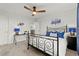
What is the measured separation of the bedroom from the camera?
6.04 ft

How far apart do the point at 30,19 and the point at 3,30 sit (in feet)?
2.14

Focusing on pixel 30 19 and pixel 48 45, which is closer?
pixel 30 19

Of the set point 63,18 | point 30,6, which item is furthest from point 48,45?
point 30,6

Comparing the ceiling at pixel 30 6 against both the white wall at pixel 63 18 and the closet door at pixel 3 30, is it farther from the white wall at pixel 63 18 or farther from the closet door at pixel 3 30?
the closet door at pixel 3 30

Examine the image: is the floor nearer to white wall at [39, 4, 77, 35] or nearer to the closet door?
the closet door

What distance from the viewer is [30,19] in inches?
79.7

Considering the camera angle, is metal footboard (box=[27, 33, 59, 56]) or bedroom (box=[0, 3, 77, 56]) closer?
bedroom (box=[0, 3, 77, 56])

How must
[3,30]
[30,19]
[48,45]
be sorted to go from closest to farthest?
[3,30] → [30,19] → [48,45]

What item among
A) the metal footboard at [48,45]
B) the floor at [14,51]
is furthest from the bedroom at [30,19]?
the metal footboard at [48,45]

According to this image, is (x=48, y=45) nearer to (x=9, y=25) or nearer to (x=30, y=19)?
(x=30, y=19)

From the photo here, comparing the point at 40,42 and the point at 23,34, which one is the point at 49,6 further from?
the point at 40,42

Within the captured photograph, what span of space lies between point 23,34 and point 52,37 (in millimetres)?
734

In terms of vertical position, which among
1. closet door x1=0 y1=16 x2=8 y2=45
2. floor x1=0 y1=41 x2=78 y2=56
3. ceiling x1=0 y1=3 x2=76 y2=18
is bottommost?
floor x1=0 y1=41 x2=78 y2=56

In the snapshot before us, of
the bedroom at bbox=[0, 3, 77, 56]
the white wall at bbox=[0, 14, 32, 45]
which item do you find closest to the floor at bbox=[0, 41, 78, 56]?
the bedroom at bbox=[0, 3, 77, 56]
